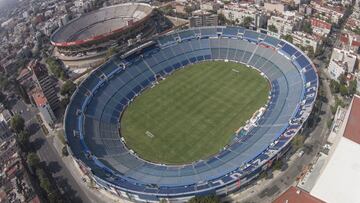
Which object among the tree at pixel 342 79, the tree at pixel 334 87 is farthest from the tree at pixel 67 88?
the tree at pixel 342 79

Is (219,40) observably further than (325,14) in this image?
No

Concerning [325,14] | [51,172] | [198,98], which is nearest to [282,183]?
[198,98]

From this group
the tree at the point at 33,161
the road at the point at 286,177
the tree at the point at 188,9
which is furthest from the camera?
the tree at the point at 188,9

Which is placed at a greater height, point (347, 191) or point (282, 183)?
point (347, 191)

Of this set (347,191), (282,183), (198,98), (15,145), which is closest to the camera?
(347,191)

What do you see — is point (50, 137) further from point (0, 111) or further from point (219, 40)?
point (219, 40)

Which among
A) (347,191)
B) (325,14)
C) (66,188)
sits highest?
(325,14)

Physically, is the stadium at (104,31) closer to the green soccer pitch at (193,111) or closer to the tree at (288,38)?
the green soccer pitch at (193,111)
